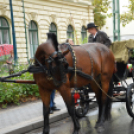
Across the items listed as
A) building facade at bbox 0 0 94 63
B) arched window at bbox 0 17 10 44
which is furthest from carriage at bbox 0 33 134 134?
arched window at bbox 0 17 10 44

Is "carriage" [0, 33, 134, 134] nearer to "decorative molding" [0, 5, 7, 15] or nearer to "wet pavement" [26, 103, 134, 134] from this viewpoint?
"wet pavement" [26, 103, 134, 134]

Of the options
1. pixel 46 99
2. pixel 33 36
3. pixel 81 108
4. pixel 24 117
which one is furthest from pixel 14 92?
pixel 33 36

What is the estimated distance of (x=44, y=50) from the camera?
13.2 ft

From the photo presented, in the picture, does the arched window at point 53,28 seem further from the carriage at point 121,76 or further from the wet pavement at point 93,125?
the wet pavement at point 93,125

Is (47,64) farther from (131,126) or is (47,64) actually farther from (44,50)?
(131,126)

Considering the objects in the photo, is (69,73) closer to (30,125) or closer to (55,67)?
(55,67)

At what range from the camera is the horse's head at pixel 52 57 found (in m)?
3.97

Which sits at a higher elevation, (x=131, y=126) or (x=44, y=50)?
(x=44, y=50)

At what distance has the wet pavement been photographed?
4781 mm

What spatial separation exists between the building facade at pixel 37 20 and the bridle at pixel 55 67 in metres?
9.98

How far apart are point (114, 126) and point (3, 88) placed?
3.69m

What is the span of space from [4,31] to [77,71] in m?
12.6

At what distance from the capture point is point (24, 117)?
5.88 meters

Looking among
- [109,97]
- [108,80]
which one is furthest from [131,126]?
[108,80]
